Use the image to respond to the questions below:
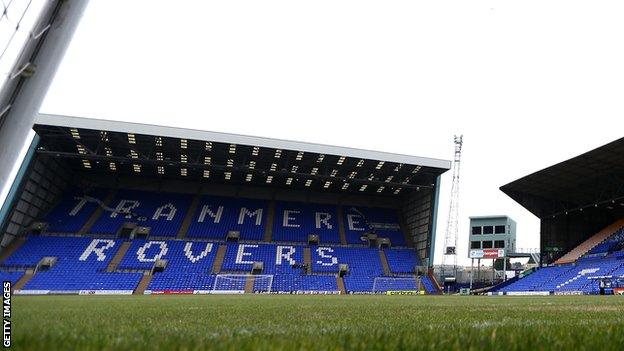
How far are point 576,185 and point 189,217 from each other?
35.4m

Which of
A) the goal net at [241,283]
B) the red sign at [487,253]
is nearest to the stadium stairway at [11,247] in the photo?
the goal net at [241,283]

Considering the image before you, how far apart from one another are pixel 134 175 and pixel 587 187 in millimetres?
42703

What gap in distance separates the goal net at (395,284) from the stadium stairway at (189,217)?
59.8ft

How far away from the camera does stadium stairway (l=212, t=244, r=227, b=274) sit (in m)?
36.4

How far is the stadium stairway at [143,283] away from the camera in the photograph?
32062 mm

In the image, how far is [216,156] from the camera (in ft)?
126

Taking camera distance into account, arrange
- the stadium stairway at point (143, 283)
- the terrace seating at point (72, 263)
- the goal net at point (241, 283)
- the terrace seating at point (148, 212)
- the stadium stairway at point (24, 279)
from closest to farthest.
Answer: the stadium stairway at point (24, 279) < the terrace seating at point (72, 263) < the stadium stairway at point (143, 283) < the goal net at point (241, 283) < the terrace seating at point (148, 212)

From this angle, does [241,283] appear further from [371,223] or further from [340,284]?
[371,223]

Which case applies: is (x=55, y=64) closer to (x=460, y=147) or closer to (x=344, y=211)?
(x=344, y=211)

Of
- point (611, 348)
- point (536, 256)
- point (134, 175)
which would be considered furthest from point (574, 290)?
point (134, 175)

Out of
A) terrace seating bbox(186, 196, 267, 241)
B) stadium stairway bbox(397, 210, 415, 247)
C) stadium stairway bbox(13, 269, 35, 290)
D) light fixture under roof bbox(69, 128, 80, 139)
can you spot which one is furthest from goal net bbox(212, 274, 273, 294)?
stadium stairway bbox(397, 210, 415, 247)

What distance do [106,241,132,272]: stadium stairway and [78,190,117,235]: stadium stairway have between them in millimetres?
3898

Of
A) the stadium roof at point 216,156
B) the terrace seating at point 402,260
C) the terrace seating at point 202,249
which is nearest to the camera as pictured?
the stadium roof at point 216,156

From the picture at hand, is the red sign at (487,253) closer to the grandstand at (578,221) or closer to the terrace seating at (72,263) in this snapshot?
the grandstand at (578,221)
